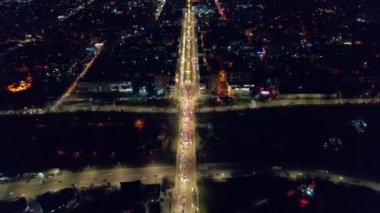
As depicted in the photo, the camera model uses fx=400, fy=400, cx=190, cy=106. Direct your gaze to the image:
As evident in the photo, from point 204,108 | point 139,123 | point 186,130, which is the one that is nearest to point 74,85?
point 139,123

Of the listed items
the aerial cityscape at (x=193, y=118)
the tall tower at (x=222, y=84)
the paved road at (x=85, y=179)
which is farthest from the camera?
the tall tower at (x=222, y=84)

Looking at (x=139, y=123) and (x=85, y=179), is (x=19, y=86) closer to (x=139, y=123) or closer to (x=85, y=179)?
(x=139, y=123)

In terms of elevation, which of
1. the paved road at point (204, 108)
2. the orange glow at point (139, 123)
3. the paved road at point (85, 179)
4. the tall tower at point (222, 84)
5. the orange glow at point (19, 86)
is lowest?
the paved road at point (85, 179)

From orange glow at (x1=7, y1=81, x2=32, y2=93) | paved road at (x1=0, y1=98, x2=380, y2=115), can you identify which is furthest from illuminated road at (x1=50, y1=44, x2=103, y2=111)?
orange glow at (x1=7, y1=81, x2=32, y2=93)

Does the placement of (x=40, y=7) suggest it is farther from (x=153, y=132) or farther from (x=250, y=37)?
(x=153, y=132)

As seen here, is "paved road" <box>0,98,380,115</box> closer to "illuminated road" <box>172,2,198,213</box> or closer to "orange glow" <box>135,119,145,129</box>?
"orange glow" <box>135,119,145,129</box>

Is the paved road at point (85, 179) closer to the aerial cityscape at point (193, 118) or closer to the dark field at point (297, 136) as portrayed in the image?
the aerial cityscape at point (193, 118)

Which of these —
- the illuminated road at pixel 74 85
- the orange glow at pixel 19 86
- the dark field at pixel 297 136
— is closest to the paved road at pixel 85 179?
the dark field at pixel 297 136

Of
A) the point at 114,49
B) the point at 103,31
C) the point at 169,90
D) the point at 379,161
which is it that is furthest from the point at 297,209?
the point at 103,31
